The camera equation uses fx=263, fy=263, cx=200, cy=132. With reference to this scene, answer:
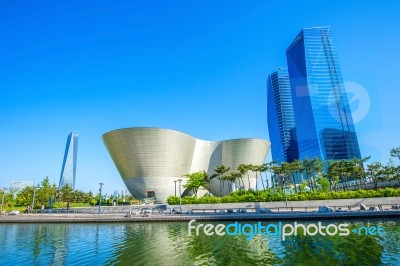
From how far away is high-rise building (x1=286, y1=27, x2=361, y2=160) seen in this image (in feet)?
395

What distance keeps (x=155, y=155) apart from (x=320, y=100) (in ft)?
294

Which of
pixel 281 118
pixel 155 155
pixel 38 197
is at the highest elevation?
pixel 281 118

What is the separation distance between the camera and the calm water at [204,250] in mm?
14508

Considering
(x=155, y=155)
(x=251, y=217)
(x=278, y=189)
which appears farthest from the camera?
(x=155, y=155)

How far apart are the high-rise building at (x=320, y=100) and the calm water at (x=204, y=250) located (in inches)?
4220

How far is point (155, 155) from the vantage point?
7569 centimetres

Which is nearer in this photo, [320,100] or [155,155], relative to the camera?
[155,155]

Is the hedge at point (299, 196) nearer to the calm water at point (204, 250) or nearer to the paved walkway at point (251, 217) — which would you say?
the paved walkway at point (251, 217)

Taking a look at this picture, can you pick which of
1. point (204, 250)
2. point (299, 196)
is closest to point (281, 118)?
point (299, 196)

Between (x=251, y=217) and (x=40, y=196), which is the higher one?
(x=40, y=196)

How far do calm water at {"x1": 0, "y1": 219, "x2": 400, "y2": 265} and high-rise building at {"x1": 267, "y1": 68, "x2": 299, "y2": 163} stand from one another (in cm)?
15984

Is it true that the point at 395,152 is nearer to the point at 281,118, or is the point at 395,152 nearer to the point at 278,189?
the point at 278,189

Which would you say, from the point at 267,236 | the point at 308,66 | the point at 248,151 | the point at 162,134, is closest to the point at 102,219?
the point at 267,236

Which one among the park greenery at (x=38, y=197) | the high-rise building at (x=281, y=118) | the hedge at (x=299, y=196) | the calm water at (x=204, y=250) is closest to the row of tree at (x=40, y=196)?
the park greenery at (x=38, y=197)
